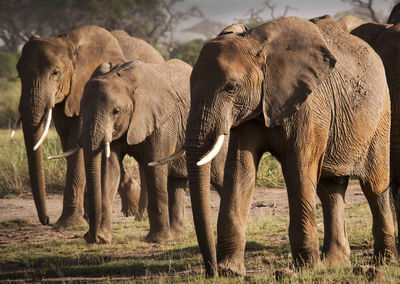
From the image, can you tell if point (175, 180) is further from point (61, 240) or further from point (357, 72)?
point (357, 72)

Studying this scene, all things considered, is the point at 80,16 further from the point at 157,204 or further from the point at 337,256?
the point at 337,256

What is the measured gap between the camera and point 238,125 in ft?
19.3

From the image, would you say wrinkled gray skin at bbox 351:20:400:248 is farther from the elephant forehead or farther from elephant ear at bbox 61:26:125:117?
elephant ear at bbox 61:26:125:117

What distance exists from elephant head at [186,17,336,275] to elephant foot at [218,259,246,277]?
126mm

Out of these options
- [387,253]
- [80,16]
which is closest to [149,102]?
[387,253]

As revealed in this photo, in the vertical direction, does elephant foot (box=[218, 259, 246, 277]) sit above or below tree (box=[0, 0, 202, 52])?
below

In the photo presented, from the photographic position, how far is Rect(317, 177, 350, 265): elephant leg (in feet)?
Result: 22.5

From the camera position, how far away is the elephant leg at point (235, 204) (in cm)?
575

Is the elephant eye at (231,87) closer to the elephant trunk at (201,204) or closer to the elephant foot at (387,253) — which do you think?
the elephant trunk at (201,204)

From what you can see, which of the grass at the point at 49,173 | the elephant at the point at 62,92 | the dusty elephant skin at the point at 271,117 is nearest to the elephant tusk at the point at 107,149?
the elephant at the point at 62,92

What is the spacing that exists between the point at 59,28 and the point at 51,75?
31153 mm

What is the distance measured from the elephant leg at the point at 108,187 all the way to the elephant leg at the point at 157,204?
1.24 feet

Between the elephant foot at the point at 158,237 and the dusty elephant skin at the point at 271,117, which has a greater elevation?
Result: the dusty elephant skin at the point at 271,117

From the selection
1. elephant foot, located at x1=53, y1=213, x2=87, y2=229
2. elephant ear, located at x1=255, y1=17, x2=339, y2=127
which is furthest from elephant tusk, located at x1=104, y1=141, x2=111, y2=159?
elephant ear, located at x1=255, y1=17, x2=339, y2=127
